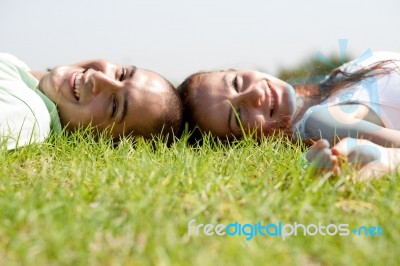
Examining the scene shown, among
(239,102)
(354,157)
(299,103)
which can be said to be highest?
(354,157)

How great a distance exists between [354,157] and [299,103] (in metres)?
1.46

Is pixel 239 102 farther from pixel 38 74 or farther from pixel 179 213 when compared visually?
pixel 179 213

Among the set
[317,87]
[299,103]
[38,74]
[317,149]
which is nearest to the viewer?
[317,149]

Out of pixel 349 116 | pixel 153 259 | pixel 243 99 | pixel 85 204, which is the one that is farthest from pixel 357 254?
pixel 243 99

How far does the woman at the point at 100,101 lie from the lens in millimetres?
2866

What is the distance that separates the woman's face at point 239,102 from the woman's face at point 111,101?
10.2 inches

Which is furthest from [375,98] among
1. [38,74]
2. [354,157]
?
[38,74]

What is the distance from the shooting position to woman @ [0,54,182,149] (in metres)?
2.87

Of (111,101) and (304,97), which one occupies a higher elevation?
(111,101)

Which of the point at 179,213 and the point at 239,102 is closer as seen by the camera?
the point at 179,213

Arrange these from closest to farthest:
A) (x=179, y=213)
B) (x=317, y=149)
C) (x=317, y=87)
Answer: (x=179, y=213)
(x=317, y=149)
(x=317, y=87)

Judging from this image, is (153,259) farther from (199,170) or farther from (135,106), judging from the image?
(135,106)

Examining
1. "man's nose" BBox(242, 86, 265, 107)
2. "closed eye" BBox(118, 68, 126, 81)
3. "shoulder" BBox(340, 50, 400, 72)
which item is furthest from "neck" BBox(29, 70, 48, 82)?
"shoulder" BBox(340, 50, 400, 72)

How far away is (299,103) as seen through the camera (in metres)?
3.32
